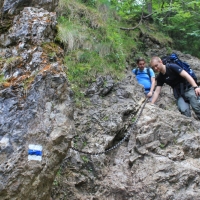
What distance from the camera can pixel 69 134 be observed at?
3.20 meters

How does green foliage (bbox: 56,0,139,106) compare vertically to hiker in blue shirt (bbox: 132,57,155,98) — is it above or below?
above

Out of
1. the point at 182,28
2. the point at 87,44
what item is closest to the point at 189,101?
the point at 87,44

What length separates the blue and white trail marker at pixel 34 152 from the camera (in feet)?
9.29

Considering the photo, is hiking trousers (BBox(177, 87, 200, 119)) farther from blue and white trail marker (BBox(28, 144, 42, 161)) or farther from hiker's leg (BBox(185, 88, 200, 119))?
blue and white trail marker (BBox(28, 144, 42, 161))

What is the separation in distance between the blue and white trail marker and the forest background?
1.85 meters

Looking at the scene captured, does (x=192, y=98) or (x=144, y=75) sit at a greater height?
(x=192, y=98)

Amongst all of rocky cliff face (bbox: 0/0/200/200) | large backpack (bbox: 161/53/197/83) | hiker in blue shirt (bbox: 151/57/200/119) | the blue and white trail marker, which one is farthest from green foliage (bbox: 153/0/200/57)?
the blue and white trail marker

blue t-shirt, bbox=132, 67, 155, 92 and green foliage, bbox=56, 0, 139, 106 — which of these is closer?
green foliage, bbox=56, 0, 139, 106

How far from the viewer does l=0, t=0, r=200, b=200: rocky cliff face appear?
2.88 metres

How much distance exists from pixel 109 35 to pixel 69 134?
185 inches

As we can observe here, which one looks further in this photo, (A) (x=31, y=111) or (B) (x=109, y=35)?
(B) (x=109, y=35)

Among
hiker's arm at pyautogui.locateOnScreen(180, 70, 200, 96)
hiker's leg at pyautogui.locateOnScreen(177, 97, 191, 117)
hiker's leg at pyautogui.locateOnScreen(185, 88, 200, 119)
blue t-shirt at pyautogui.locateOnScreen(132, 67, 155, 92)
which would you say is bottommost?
blue t-shirt at pyautogui.locateOnScreen(132, 67, 155, 92)

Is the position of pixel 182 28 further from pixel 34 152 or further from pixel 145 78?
pixel 34 152

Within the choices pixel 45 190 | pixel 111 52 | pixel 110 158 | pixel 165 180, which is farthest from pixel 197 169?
pixel 111 52
